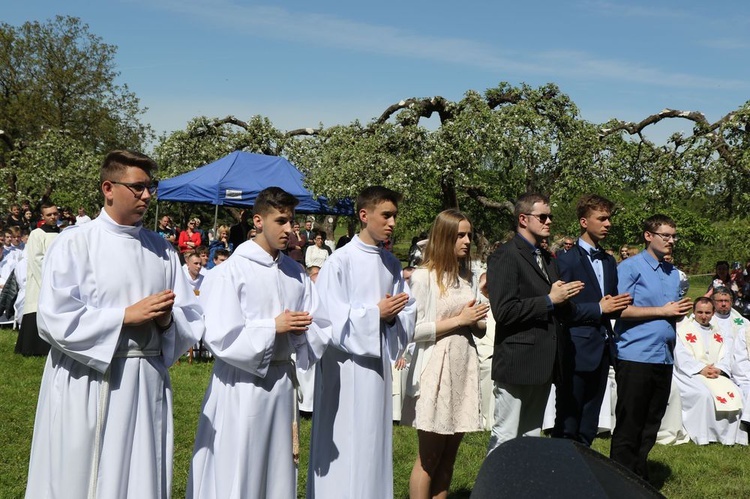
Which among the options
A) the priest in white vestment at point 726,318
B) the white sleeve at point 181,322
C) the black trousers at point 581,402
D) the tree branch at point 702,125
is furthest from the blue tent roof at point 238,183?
the white sleeve at point 181,322

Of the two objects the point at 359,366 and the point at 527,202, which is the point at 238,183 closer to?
the point at 527,202

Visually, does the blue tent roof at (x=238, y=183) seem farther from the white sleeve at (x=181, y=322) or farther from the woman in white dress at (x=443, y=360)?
the white sleeve at (x=181, y=322)

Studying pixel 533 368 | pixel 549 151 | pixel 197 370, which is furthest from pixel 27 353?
pixel 549 151

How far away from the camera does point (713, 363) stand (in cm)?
967

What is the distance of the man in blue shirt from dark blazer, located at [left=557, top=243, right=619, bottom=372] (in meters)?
0.32

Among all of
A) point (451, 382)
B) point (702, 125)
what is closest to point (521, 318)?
point (451, 382)

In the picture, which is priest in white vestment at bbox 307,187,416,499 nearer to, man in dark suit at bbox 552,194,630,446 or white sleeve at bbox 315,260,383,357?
white sleeve at bbox 315,260,383,357

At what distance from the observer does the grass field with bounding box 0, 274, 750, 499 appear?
662cm

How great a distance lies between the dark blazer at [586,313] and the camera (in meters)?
5.64

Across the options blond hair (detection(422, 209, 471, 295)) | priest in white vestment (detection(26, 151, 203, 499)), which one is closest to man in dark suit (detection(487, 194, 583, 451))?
blond hair (detection(422, 209, 471, 295))

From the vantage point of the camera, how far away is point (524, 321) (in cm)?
525

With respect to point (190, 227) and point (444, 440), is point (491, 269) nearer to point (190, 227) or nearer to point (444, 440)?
point (444, 440)

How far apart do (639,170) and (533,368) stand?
40.7 feet

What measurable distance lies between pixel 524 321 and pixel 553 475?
3.62 m
